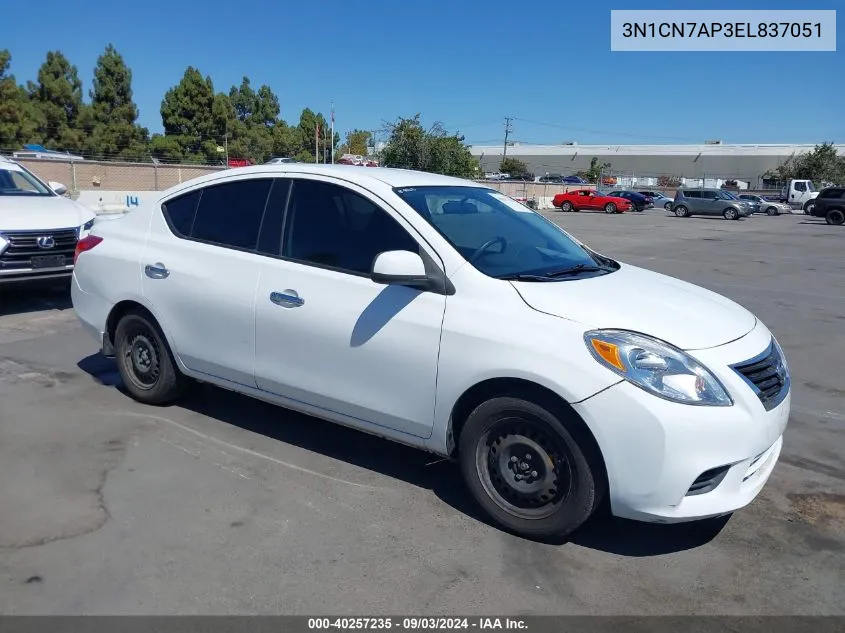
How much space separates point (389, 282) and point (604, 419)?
4.11ft

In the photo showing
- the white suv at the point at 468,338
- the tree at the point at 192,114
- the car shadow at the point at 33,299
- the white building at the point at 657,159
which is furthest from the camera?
the white building at the point at 657,159

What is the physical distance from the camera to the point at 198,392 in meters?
5.48

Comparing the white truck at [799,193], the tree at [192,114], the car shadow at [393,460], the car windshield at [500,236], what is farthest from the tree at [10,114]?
the white truck at [799,193]

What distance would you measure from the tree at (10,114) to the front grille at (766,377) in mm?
45199

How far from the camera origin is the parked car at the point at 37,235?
26.1 ft

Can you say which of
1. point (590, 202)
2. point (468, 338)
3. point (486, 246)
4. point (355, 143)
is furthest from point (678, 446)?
point (355, 143)

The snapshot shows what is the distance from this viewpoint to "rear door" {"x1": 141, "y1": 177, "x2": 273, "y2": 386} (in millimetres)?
4375

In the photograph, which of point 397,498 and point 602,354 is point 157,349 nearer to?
point 397,498

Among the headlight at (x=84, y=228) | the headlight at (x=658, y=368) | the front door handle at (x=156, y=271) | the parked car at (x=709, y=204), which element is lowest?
the headlight at (x=658, y=368)

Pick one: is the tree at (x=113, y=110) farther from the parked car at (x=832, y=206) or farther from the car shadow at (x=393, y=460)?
the car shadow at (x=393, y=460)

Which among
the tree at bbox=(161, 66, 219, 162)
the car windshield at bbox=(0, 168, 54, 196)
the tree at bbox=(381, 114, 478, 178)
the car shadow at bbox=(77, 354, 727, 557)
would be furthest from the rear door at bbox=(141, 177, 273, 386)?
the tree at bbox=(161, 66, 219, 162)

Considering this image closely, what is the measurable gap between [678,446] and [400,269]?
1.52m

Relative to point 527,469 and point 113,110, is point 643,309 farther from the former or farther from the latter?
point 113,110

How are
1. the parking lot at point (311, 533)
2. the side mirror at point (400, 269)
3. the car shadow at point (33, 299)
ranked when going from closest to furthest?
the parking lot at point (311, 533) → the side mirror at point (400, 269) → the car shadow at point (33, 299)
